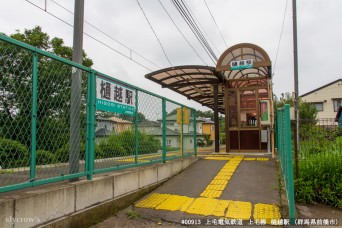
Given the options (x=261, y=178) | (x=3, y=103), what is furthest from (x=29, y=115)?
(x=261, y=178)

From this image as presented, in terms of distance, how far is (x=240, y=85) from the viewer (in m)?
12.7

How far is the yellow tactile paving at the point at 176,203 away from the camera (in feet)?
15.0

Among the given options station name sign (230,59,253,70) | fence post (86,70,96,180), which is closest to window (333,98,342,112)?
station name sign (230,59,253,70)

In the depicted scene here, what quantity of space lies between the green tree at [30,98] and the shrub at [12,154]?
63mm

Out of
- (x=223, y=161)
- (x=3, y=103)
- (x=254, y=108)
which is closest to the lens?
(x=3, y=103)

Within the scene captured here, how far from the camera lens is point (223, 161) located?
8.52 meters

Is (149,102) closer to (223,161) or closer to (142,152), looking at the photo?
(142,152)

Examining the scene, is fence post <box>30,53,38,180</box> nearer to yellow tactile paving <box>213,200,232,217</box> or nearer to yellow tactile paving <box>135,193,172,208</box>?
yellow tactile paving <box>135,193,172,208</box>

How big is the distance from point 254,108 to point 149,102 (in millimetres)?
6867

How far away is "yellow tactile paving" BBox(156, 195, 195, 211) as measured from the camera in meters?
4.59

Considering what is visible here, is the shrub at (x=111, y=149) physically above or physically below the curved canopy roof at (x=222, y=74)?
below

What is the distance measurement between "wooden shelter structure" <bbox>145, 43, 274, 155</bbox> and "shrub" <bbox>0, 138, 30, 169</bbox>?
8141 millimetres

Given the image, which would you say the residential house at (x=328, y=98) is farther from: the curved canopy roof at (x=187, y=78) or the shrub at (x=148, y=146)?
the shrub at (x=148, y=146)

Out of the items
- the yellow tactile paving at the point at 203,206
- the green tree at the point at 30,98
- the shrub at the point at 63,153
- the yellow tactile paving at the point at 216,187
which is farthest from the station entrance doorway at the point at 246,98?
the shrub at the point at 63,153
